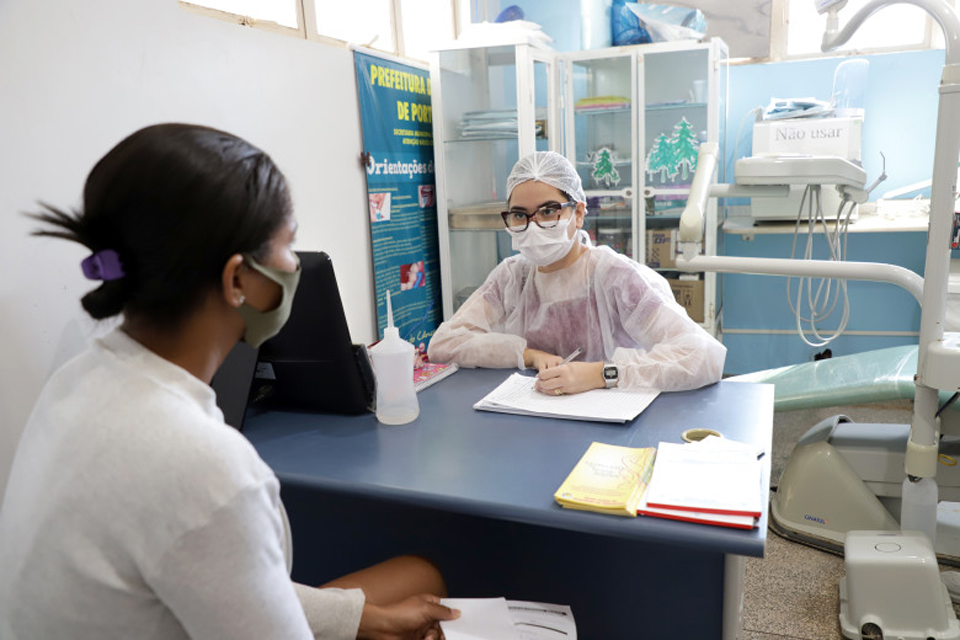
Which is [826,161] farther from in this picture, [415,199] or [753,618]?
[415,199]

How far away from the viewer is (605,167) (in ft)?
12.1

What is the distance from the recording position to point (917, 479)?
1.89 m

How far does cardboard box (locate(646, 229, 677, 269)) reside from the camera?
3660mm

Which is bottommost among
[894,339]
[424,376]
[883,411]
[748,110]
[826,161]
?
[883,411]

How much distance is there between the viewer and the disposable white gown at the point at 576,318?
1849 mm

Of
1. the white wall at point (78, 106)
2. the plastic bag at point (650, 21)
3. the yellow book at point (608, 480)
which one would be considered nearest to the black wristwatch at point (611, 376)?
the yellow book at point (608, 480)

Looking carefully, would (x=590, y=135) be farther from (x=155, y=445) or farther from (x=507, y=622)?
(x=155, y=445)

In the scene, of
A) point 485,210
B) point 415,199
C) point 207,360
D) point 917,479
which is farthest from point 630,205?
point 207,360

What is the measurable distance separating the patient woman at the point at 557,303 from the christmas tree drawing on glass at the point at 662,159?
1.63 meters

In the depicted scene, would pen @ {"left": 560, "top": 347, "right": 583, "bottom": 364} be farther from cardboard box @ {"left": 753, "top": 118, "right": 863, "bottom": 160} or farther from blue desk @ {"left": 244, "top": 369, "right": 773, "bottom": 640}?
cardboard box @ {"left": 753, "top": 118, "right": 863, "bottom": 160}

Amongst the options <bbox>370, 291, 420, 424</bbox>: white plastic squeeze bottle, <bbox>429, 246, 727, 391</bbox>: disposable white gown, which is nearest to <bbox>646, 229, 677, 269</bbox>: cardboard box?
<bbox>429, 246, 727, 391</bbox>: disposable white gown

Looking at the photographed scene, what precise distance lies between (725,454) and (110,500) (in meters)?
0.96

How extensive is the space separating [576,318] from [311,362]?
871 millimetres

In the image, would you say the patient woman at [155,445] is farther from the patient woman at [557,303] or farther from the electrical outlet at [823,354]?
the electrical outlet at [823,354]
